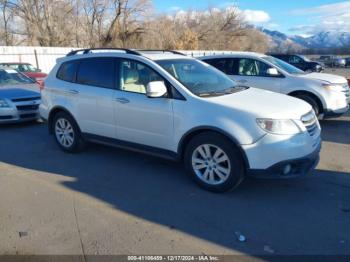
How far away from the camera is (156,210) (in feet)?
13.3

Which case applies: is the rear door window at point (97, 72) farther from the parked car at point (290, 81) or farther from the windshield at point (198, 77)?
the parked car at point (290, 81)

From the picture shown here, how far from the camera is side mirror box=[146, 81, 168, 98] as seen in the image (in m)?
4.60

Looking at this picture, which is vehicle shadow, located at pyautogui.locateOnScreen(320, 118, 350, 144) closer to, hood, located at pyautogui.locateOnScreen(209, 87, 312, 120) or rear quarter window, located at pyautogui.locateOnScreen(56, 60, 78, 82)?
hood, located at pyautogui.locateOnScreen(209, 87, 312, 120)

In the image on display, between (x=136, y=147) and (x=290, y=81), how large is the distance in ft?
15.5

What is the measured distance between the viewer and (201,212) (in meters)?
3.98

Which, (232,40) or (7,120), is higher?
(232,40)

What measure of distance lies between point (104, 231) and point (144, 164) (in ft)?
6.84

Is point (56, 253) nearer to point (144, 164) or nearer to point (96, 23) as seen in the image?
point (144, 164)

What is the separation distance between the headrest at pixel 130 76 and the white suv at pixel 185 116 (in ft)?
0.05

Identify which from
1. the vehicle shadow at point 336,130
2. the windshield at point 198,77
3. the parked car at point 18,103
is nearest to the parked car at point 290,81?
the vehicle shadow at point 336,130

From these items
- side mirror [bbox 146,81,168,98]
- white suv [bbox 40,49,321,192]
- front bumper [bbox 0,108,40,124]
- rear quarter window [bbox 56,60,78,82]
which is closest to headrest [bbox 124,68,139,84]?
white suv [bbox 40,49,321,192]

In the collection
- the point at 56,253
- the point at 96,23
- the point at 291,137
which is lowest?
the point at 56,253

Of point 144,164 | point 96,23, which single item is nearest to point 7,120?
point 144,164

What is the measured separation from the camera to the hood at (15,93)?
8539 mm
